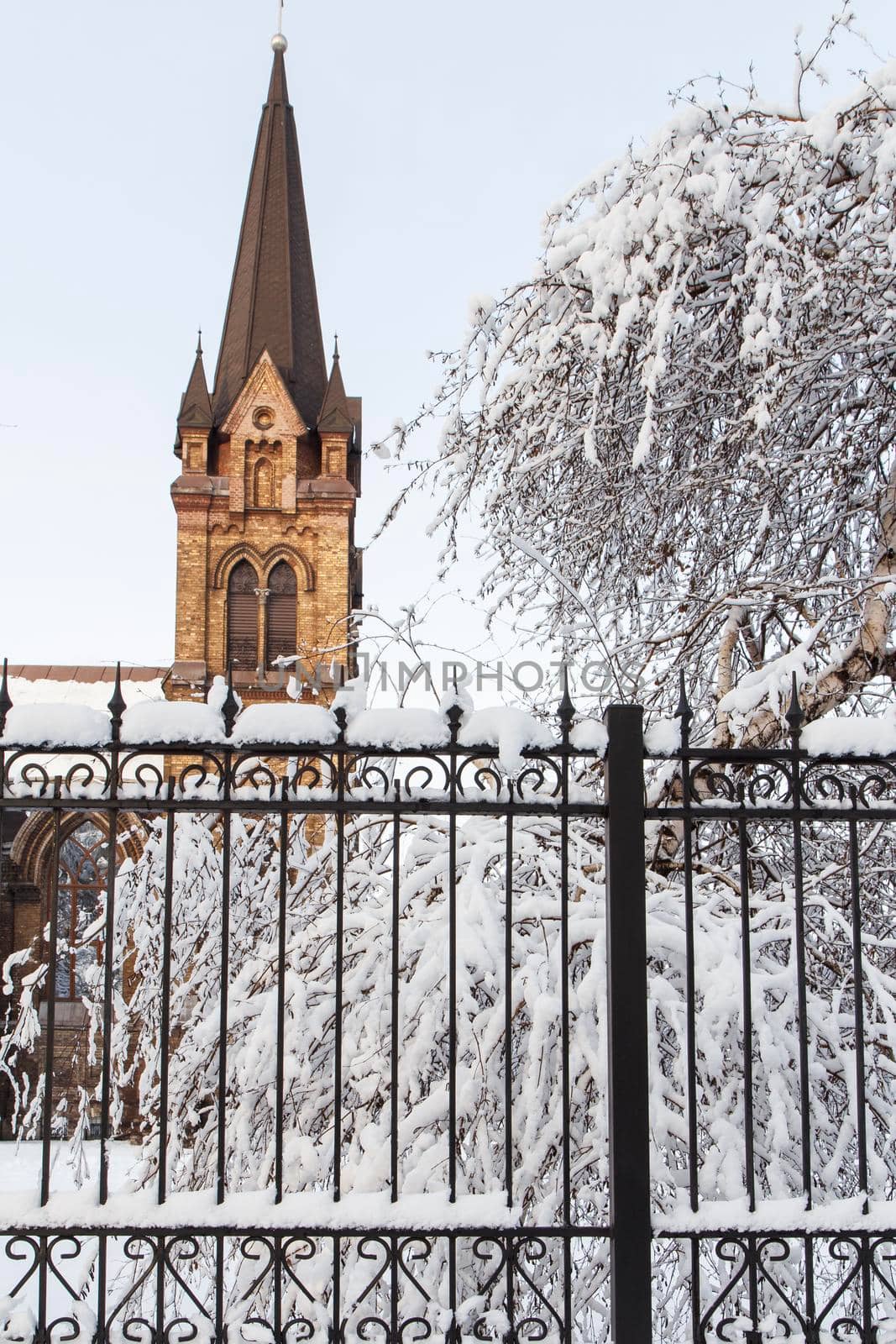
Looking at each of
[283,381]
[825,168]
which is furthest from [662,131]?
[283,381]

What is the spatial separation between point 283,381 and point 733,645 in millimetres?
22836

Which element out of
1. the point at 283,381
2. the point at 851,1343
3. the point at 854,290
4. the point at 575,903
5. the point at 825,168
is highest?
the point at 283,381

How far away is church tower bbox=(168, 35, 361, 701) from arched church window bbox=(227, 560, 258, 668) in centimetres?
3

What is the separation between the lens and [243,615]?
2514 centimetres

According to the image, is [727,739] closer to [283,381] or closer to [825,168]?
[825,168]

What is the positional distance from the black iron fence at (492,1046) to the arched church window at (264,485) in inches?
839

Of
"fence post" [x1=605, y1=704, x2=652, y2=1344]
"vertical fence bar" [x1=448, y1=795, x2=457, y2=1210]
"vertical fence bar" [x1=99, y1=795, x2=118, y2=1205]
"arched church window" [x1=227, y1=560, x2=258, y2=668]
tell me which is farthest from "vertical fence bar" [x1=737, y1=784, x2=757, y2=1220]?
"arched church window" [x1=227, y1=560, x2=258, y2=668]

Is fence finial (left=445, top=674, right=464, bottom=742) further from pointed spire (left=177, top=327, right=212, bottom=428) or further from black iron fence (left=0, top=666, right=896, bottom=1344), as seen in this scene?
pointed spire (left=177, top=327, right=212, bottom=428)

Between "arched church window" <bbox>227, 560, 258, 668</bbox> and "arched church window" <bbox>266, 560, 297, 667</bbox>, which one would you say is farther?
"arched church window" <bbox>266, 560, 297, 667</bbox>

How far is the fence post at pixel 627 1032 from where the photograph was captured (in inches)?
119

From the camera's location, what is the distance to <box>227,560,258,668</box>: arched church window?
24703 mm

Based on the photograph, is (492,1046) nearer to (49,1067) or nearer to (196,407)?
(49,1067)

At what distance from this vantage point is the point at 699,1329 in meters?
3.04

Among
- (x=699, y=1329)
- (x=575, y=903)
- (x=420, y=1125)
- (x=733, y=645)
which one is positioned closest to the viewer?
(x=699, y=1329)
